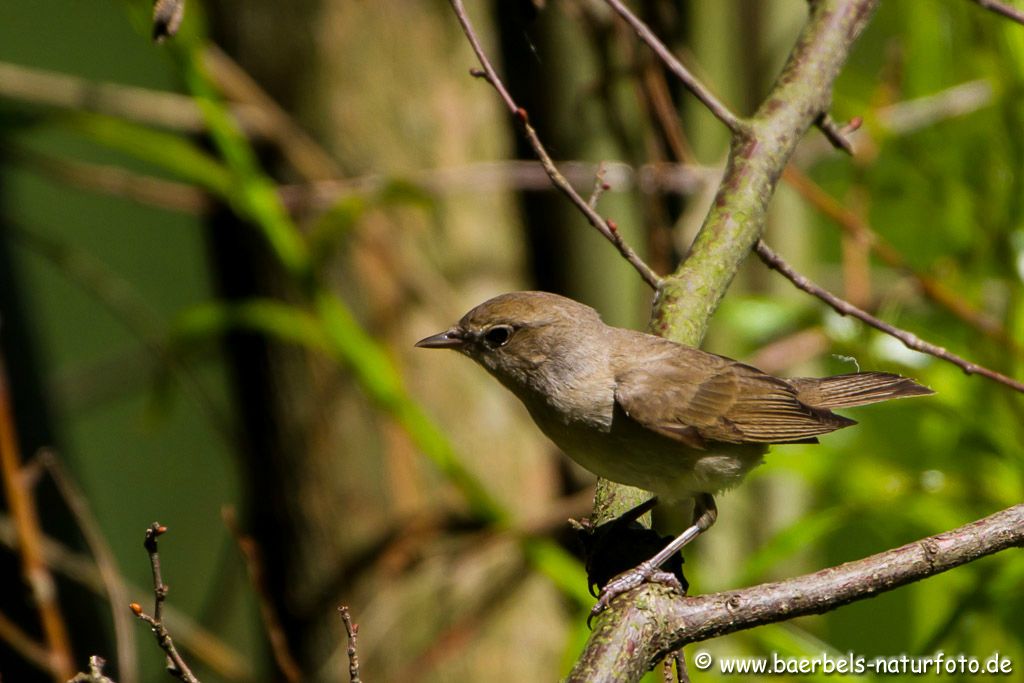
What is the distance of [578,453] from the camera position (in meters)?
2.84

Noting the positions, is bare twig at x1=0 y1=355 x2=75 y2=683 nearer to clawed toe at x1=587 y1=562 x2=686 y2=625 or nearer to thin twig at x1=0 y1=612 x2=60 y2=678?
thin twig at x1=0 y1=612 x2=60 y2=678

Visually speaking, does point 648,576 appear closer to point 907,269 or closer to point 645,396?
point 645,396

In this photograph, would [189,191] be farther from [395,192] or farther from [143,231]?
[143,231]

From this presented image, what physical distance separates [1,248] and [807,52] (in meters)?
3.38

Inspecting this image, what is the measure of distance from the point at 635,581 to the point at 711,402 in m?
0.89

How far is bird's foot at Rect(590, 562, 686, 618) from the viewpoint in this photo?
2232 millimetres

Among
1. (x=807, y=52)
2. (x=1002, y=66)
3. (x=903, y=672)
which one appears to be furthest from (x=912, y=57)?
(x=903, y=672)

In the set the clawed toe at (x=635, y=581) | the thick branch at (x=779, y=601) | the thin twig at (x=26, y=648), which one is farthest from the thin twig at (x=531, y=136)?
the thin twig at (x=26, y=648)

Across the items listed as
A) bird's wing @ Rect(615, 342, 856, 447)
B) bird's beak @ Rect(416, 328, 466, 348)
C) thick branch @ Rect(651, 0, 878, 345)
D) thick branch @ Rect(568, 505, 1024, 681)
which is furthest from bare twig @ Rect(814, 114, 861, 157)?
thick branch @ Rect(568, 505, 1024, 681)

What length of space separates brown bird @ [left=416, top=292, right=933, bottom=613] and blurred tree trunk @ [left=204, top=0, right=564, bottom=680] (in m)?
1.46

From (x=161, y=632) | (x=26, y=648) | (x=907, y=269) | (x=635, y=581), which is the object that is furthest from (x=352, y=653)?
(x=907, y=269)

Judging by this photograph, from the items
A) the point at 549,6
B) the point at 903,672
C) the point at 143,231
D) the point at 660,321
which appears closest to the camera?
the point at 660,321

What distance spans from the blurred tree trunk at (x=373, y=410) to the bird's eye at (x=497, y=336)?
140 cm

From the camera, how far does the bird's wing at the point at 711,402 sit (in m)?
2.84
